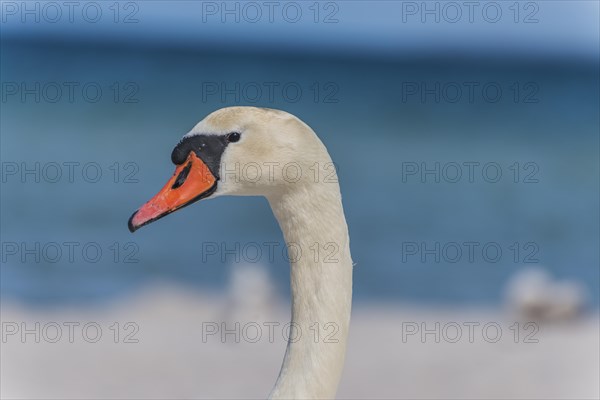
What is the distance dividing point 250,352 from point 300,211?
3.87 meters

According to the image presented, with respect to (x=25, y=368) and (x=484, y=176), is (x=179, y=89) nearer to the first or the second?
(x=484, y=176)

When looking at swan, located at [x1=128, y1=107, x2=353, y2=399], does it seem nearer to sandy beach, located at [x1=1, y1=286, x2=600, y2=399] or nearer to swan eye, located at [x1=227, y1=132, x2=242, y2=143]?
swan eye, located at [x1=227, y1=132, x2=242, y2=143]

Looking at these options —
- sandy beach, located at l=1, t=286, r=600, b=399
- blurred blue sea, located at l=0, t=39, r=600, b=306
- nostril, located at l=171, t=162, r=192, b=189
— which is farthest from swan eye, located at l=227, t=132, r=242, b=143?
blurred blue sea, located at l=0, t=39, r=600, b=306

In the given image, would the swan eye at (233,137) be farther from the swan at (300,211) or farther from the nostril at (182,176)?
the nostril at (182,176)

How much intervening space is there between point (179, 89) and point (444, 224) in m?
10.7

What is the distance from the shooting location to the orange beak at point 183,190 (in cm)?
248

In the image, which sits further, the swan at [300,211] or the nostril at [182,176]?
the nostril at [182,176]

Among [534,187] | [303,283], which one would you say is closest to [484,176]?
[534,187]

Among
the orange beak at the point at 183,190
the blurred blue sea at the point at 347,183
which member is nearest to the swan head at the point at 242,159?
the orange beak at the point at 183,190

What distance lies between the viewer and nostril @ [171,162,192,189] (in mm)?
2512

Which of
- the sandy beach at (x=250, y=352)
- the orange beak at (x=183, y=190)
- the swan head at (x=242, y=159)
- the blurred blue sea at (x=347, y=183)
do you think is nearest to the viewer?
the swan head at (x=242, y=159)

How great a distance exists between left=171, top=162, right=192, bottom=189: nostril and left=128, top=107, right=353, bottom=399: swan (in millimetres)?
33

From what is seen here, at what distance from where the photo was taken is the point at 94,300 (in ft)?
25.0

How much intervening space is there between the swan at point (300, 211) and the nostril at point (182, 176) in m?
0.03
